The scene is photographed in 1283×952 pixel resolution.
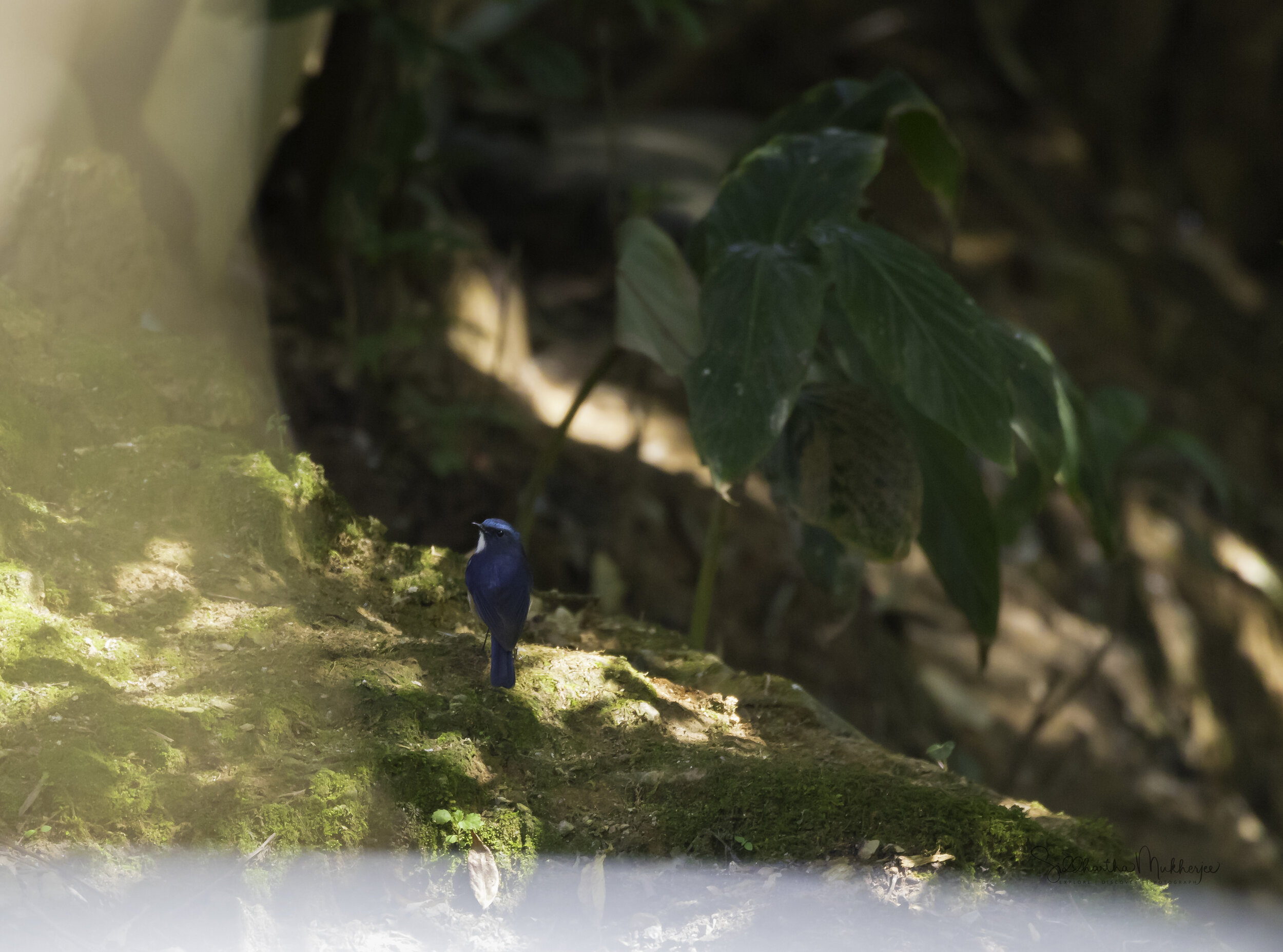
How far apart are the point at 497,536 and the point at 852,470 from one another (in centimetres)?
84

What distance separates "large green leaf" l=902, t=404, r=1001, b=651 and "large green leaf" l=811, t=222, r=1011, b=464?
0.29 metres

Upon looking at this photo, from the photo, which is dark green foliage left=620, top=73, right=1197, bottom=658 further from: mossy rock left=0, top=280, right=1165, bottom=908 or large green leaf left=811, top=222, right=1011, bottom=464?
mossy rock left=0, top=280, right=1165, bottom=908

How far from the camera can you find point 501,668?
1.69 m

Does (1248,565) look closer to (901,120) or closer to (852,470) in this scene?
(901,120)

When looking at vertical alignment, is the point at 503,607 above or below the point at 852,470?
below

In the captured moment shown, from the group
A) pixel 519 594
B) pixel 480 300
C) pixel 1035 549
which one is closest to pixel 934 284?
pixel 519 594

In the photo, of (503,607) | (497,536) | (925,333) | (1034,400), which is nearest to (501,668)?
(503,607)

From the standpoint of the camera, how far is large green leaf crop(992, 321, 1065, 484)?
210 cm

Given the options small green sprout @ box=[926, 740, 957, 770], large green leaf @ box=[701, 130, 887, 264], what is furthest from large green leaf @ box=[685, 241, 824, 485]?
small green sprout @ box=[926, 740, 957, 770]

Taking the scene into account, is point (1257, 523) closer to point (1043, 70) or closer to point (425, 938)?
point (1043, 70)

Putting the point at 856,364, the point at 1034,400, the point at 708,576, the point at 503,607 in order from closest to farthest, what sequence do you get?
1. the point at 503,607
2. the point at 1034,400
3. the point at 856,364
4. the point at 708,576

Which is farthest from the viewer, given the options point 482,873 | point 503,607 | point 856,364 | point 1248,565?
point 1248,565

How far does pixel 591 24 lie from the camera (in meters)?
4.48

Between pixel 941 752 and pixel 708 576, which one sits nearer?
pixel 941 752
